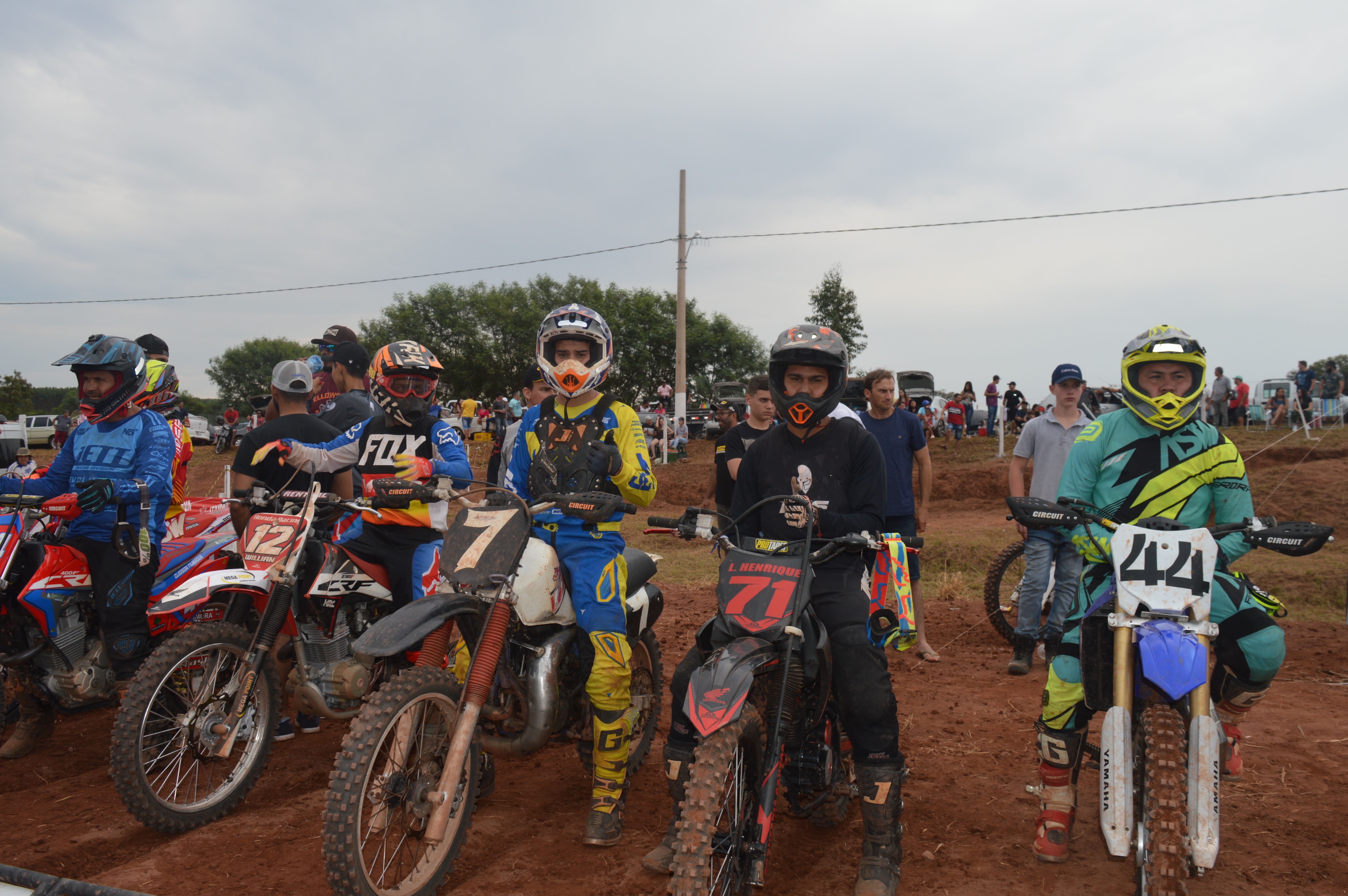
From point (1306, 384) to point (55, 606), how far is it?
2923cm

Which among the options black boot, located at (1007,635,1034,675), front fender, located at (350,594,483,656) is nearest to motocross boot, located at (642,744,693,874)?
front fender, located at (350,594,483,656)

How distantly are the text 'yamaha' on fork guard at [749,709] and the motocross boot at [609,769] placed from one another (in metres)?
0.79

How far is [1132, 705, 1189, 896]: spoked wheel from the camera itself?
9.37 feet

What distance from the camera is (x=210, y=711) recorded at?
430 cm

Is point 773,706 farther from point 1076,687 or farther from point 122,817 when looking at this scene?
point 122,817

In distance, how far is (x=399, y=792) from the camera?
3381 mm

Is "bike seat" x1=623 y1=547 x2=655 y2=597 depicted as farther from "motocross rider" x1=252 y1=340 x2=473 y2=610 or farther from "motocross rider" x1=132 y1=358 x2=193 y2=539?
"motocross rider" x1=132 y1=358 x2=193 y2=539

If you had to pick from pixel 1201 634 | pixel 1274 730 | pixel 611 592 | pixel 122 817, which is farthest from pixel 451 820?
pixel 1274 730

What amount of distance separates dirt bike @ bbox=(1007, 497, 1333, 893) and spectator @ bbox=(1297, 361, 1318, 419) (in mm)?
25780

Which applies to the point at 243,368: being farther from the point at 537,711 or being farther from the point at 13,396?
the point at 537,711

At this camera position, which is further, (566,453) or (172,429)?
(172,429)

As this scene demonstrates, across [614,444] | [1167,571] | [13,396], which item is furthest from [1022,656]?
[13,396]

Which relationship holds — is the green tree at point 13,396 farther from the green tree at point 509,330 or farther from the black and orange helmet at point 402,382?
the black and orange helmet at point 402,382

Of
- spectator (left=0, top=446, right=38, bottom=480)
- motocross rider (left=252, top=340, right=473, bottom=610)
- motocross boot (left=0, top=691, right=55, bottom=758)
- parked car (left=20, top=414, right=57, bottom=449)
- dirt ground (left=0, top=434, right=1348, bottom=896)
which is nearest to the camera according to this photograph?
dirt ground (left=0, top=434, right=1348, bottom=896)
